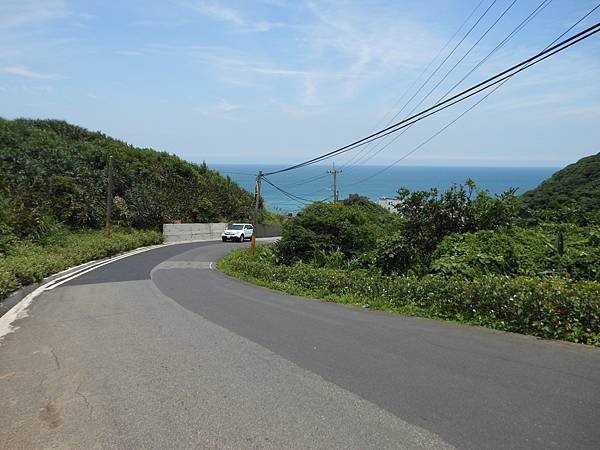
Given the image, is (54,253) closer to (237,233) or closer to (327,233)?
(327,233)

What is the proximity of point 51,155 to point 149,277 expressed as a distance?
25.8 m

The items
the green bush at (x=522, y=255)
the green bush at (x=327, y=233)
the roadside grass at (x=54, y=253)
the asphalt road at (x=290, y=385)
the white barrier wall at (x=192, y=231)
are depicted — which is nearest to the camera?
the asphalt road at (x=290, y=385)

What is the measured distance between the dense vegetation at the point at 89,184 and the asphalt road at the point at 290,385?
1835cm

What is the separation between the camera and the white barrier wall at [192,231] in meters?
46.3

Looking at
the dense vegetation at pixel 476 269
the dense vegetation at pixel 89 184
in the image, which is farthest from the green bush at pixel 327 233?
the dense vegetation at pixel 89 184

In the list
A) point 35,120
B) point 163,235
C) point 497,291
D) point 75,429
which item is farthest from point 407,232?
point 35,120

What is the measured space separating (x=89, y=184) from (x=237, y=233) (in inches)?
508

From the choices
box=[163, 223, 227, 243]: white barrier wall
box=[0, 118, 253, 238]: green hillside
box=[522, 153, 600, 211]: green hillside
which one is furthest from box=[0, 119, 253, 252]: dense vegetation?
box=[522, 153, 600, 211]: green hillside

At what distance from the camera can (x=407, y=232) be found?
16906mm

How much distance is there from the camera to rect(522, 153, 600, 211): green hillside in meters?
24.4

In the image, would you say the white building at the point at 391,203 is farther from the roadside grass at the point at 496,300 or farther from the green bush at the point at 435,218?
the roadside grass at the point at 496,300

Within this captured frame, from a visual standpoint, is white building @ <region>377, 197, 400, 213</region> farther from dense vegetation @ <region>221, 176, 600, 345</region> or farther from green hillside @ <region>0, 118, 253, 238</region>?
green hillside @ <region>0, 118, 253, 238</region>

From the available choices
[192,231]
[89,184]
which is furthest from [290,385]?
[192,231]

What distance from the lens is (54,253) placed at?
24.9 meters
